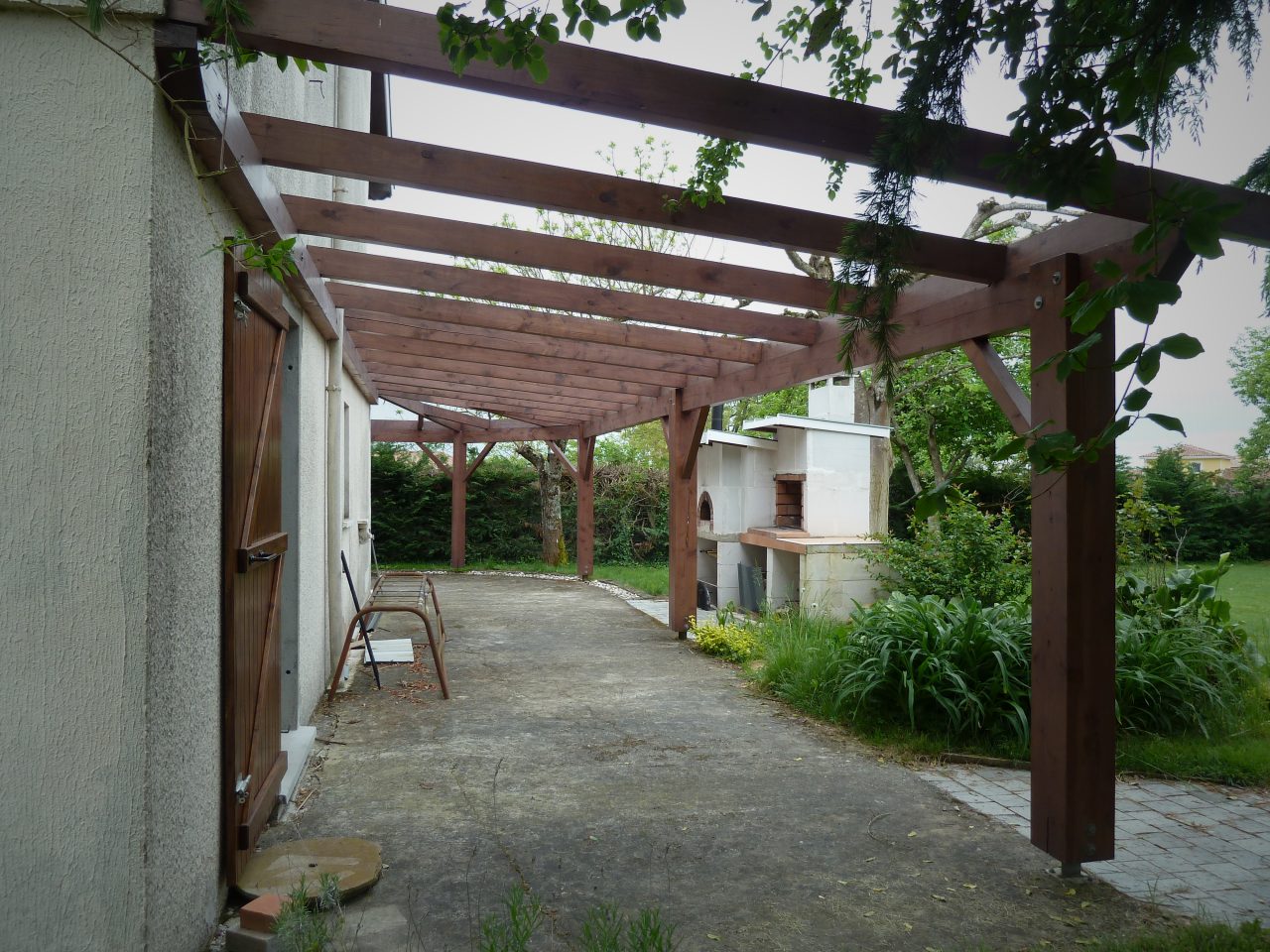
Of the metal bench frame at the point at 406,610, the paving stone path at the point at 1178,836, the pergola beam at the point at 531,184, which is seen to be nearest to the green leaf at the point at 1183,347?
the pergola beam at the point at 531,184

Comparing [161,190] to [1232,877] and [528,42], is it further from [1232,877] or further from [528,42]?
[1232,877]

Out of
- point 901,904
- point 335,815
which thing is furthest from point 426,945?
point 901,904

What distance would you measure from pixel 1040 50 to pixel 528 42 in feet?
3.65

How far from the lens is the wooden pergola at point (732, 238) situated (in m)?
2.32

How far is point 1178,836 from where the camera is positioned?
12.1 feet

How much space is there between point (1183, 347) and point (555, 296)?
408 centimetres

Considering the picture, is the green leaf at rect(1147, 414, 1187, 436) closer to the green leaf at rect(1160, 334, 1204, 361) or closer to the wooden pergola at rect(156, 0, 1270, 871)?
the green leaf at rect(1160, 334, 1204, 361)

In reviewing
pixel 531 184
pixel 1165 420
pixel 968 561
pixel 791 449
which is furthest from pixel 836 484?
pixel 1165 420

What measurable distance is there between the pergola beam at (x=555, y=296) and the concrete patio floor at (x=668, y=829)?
2.43 meters

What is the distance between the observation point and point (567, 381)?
29.3ft

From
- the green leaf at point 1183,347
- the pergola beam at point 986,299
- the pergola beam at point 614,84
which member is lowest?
the green leaf at point 1183,347

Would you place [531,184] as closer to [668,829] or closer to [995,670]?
[668,829]

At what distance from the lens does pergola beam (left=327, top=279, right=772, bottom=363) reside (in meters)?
5.80

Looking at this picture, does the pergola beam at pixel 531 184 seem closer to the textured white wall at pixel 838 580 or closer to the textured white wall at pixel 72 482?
the textured white wall at pixel 72 482
